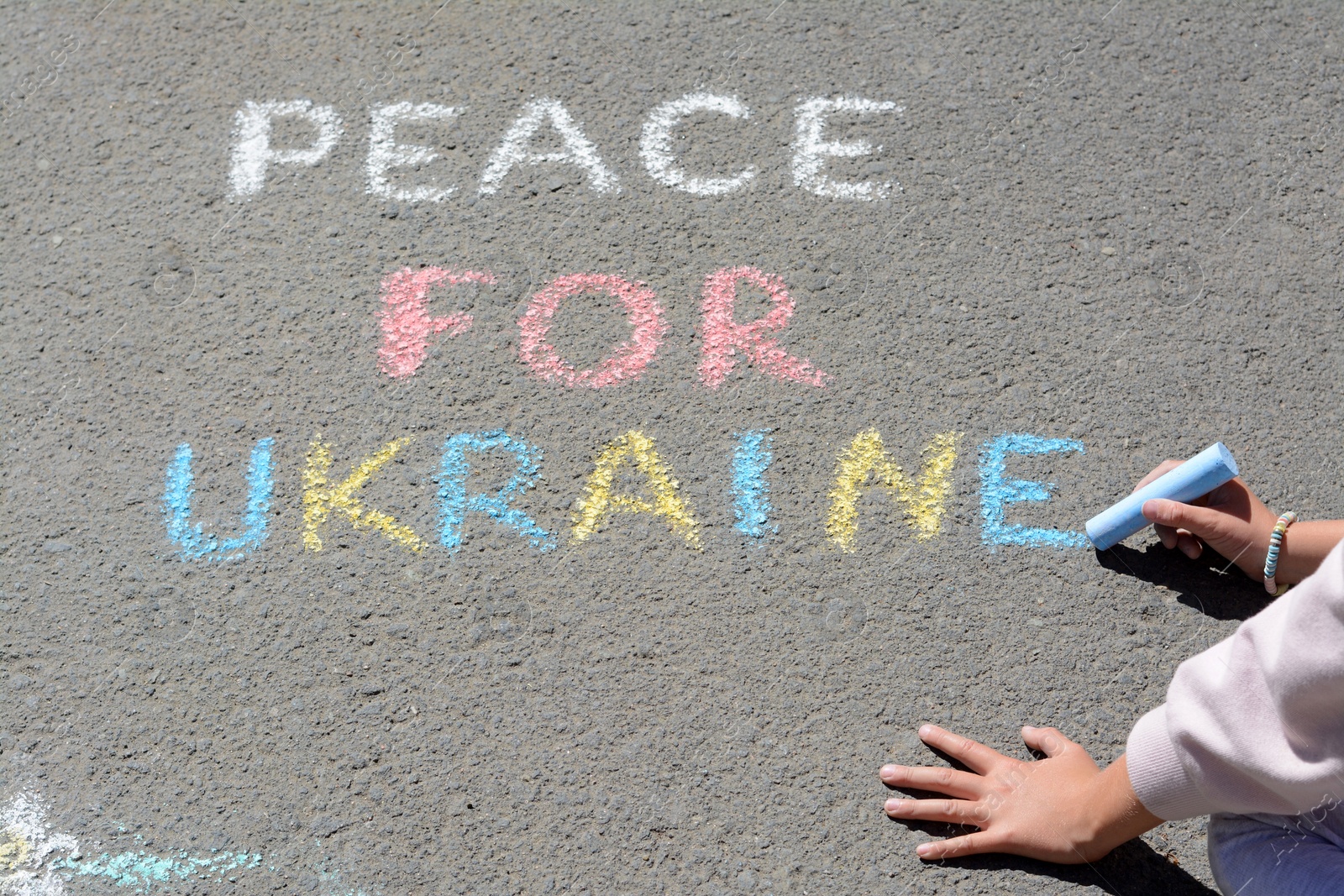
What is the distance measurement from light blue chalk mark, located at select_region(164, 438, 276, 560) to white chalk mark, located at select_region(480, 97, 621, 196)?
3.05 ft

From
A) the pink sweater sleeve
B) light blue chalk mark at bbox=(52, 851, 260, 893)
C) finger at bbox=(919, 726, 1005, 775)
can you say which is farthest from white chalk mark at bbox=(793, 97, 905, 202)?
light blue chalk mark at bbox=(52, 851, 260, 893)

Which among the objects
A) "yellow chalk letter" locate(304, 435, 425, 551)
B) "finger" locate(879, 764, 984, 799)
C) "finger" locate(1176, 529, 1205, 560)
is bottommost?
"finger" locate(879, 764, 984, 799)

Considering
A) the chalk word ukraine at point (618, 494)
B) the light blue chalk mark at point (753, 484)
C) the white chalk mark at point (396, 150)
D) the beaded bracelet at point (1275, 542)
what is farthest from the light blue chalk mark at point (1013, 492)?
the white chalk mark at point (396, 150)

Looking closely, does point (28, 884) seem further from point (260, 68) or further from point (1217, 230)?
point (1217, 230)

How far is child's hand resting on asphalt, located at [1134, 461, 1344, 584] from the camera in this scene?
2.34 meters

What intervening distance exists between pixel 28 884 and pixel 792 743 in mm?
1551

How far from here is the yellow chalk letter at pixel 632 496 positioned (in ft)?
8.38

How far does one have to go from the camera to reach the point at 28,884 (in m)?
2.24

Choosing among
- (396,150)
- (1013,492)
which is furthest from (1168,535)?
(396,150)

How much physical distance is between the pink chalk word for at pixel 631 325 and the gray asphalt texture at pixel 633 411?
0.13 feet

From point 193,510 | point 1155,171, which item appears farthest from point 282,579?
point 1155,171

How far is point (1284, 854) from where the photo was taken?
175cm

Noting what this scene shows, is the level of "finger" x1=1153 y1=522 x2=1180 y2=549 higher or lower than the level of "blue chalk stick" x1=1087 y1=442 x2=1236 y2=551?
lower

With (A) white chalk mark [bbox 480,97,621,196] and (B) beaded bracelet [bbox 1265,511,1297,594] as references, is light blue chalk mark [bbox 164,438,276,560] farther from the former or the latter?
(B) beaded bracelet [bbox 1265,511,1297,594]
